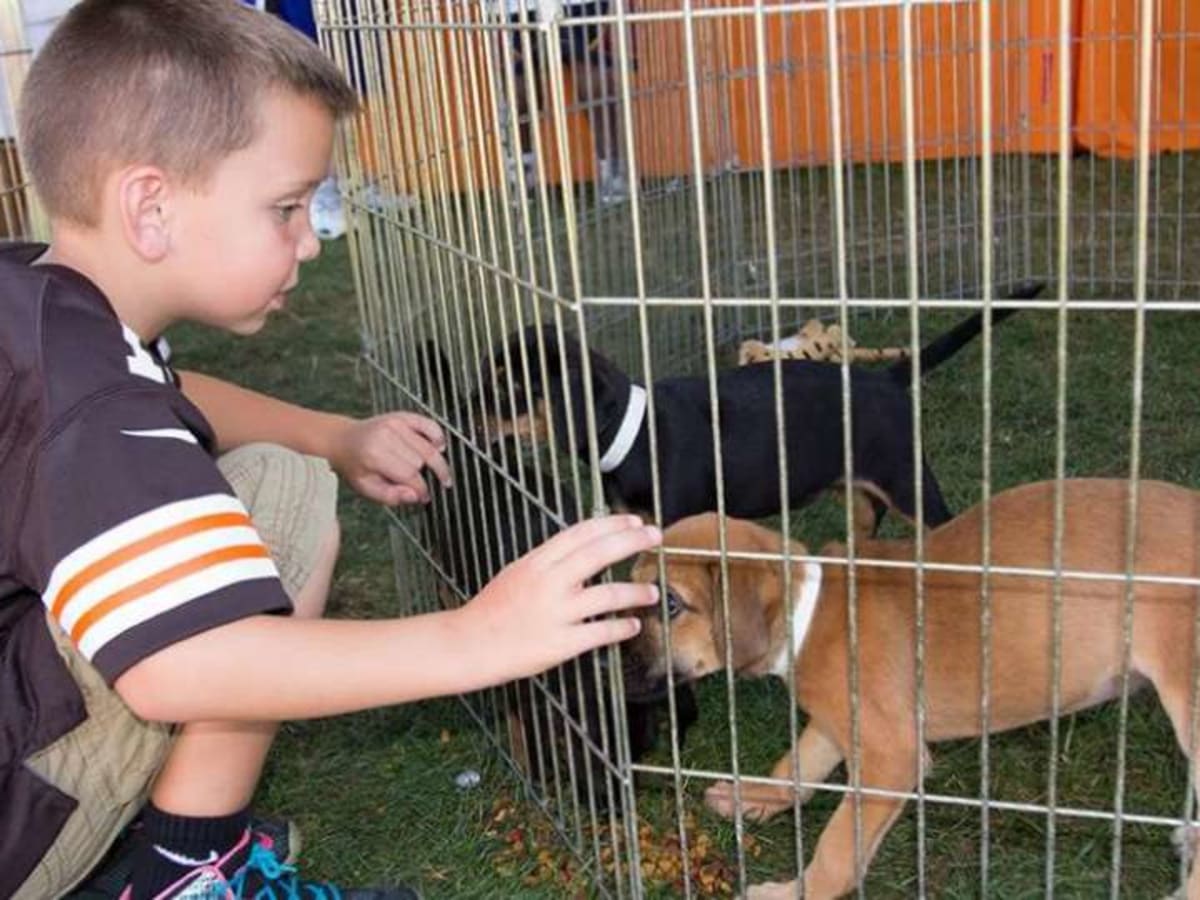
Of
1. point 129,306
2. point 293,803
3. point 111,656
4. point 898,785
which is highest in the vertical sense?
point 129,306

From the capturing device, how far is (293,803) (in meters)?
2.72

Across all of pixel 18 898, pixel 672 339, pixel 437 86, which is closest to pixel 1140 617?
pixel 437 86

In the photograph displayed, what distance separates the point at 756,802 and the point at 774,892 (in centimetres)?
28

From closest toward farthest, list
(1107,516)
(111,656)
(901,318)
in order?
1. (111,656)
2. (1107,516)
3. (901,318)

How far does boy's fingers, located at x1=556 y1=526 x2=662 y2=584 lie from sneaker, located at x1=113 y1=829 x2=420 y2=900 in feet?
2.64

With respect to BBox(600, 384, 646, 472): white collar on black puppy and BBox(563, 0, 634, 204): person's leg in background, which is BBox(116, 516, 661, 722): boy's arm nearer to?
BBox(600, 384, 646, 472): white collar on black puppy

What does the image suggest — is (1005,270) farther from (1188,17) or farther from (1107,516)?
(1107,516)

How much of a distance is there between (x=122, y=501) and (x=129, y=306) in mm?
464

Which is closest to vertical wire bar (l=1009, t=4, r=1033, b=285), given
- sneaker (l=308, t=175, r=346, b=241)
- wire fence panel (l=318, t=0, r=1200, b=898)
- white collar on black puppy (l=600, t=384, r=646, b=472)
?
wire fence panel (l=318, t=0, r=1200, b=898)

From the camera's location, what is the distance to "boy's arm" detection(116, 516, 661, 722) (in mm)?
1541

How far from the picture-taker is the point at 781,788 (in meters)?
2.58

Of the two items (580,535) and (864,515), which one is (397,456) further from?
(864,515)

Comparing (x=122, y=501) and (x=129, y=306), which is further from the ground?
(x=129, y=306)

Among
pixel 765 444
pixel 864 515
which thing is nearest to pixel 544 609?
pixel 765 444
